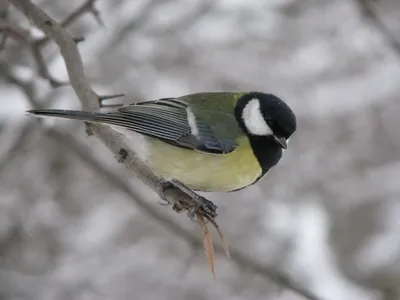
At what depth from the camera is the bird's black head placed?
1.67 metres

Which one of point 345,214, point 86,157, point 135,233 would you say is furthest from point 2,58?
point 345,214

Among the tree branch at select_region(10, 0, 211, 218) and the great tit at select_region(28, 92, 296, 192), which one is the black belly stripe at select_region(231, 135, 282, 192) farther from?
the tree branch at select_region(10, 0, 211, 218)

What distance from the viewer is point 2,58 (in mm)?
2705

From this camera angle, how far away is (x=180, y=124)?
172cm

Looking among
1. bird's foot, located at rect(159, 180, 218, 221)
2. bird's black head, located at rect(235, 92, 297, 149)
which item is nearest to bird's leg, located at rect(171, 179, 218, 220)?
bird's foot, located at rect(159, 180, 218, 221)

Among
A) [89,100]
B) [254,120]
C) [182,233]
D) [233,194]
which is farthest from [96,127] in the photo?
[233,194]

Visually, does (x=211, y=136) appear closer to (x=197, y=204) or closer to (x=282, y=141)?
(x=282, y=141)

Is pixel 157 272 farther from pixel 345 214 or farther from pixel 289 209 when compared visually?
pixel 345 214

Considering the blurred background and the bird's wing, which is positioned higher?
the blurred background

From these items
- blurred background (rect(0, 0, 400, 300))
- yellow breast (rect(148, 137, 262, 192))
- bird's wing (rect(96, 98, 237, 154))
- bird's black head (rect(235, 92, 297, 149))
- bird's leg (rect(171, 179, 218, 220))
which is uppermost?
blurred background (rect(0, 0, 400, 300))

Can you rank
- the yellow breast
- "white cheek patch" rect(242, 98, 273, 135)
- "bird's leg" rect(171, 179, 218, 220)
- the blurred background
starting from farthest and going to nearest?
the blurred background, "white cheek patch" rect(242, 98, 273, 135), the yellow breast, "bird's leg" rect(171, 179, 218, 220)

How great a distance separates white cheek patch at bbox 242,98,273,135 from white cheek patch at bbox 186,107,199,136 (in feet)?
0.48

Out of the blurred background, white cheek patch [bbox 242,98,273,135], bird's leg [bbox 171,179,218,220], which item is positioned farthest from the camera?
the blurred background

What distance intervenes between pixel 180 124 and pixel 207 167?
0.19 meters
